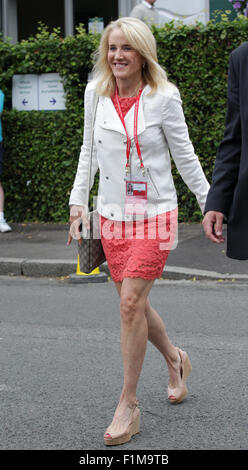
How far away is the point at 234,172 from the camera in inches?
114

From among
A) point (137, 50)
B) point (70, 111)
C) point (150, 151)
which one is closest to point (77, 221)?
point (150, 151)

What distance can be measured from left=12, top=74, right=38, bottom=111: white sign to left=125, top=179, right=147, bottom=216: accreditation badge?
7.76 metres

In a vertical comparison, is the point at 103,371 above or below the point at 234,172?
below

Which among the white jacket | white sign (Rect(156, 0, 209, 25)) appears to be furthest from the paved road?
white sign (Rect(156, 0, 209, 25))

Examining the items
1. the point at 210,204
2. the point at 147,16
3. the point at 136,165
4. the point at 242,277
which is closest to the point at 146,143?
the point at 136,165

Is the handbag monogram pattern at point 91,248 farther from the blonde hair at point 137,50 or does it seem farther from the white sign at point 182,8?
the white sign at point 182,8

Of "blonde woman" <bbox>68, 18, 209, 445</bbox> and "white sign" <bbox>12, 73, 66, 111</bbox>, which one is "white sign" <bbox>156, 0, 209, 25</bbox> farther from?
"blonde woman" <bbox>68, 18, 209, 445</bbox>

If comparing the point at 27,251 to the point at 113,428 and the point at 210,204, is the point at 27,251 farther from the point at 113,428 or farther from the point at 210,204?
the point at 210,204

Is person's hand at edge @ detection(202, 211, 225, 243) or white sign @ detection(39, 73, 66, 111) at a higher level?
person's hand at edge @ detection(202, 211, 225, 243)

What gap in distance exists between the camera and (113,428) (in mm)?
3646

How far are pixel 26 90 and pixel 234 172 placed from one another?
8702 millimetres

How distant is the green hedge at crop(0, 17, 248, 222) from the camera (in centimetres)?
1030

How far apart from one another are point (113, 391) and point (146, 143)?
1434 millimetres

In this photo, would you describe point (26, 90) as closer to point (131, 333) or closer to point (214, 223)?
point (131, 333)
